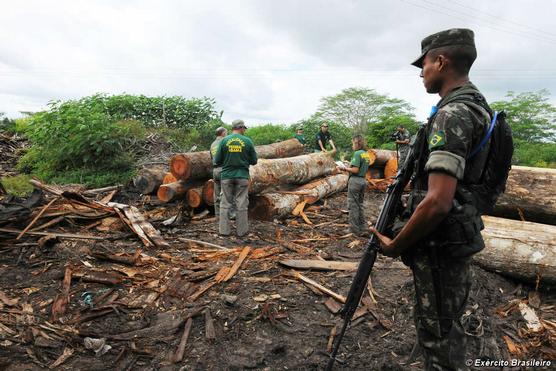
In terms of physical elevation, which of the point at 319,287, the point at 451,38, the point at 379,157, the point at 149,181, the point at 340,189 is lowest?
the point at 319,287

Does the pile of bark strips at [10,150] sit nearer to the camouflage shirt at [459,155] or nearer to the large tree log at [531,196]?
the camouflage shirt at [459,155]

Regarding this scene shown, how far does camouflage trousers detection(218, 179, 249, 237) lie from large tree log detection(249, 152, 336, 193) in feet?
3.37

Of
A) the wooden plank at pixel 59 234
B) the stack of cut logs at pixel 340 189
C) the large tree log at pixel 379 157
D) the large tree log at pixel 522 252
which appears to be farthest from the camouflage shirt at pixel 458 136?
the large tree log at pixel 379 157

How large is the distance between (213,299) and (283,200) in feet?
15.0

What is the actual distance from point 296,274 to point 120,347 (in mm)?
2437

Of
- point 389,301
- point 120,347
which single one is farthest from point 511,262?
point 120,347

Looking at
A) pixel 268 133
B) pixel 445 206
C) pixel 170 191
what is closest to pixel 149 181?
pixel 170 191

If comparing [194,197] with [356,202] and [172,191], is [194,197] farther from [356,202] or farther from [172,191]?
[356,202]

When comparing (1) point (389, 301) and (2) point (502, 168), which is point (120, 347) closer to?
(1) point (389, 301)

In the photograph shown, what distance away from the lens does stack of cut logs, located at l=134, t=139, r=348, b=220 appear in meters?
8.69

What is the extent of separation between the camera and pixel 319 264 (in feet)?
18.6

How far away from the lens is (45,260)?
17.9 feet

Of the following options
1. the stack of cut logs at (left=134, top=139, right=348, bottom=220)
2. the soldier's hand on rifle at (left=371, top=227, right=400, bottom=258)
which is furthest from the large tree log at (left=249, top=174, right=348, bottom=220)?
the soldier's hand on rifle at (left=371, top=227, right=400, bottom=258)

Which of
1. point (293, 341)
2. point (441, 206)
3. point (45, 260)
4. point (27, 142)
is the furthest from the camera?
point (27, 142)
